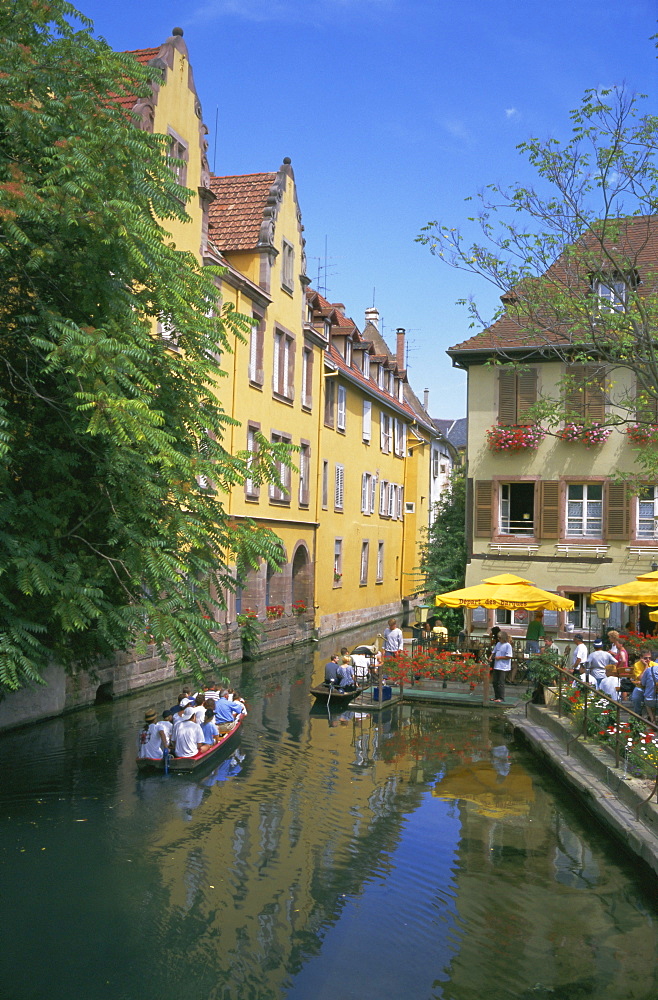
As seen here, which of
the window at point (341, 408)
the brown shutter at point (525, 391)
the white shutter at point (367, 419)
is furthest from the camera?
the white shutter at point (367, 419)

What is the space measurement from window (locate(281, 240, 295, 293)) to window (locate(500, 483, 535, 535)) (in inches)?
397

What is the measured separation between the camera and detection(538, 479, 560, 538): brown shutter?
96.0 feet

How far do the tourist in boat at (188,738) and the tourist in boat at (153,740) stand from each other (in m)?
0.20

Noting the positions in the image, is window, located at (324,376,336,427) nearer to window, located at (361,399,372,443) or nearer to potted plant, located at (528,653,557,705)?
window, located at (361,399,372,443)

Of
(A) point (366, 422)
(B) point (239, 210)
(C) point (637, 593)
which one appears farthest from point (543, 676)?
(A) point (366, 422)

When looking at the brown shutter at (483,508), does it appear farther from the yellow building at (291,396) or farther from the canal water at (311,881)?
the canal water at (311,881)

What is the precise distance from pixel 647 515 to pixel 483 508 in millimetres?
4807

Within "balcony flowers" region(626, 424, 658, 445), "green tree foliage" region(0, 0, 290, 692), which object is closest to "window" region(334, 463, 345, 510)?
"balcony flowers" region(626, 424, 658, 445)

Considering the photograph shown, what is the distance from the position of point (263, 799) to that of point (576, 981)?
6.37 metres

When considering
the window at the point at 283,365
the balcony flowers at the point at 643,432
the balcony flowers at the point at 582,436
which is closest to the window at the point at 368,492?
the window at the point at 283,365

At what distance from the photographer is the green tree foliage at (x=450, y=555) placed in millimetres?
30708

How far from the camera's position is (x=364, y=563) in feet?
143

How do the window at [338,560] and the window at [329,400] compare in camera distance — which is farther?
the window at [338,560]

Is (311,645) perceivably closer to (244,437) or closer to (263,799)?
(244,437)
